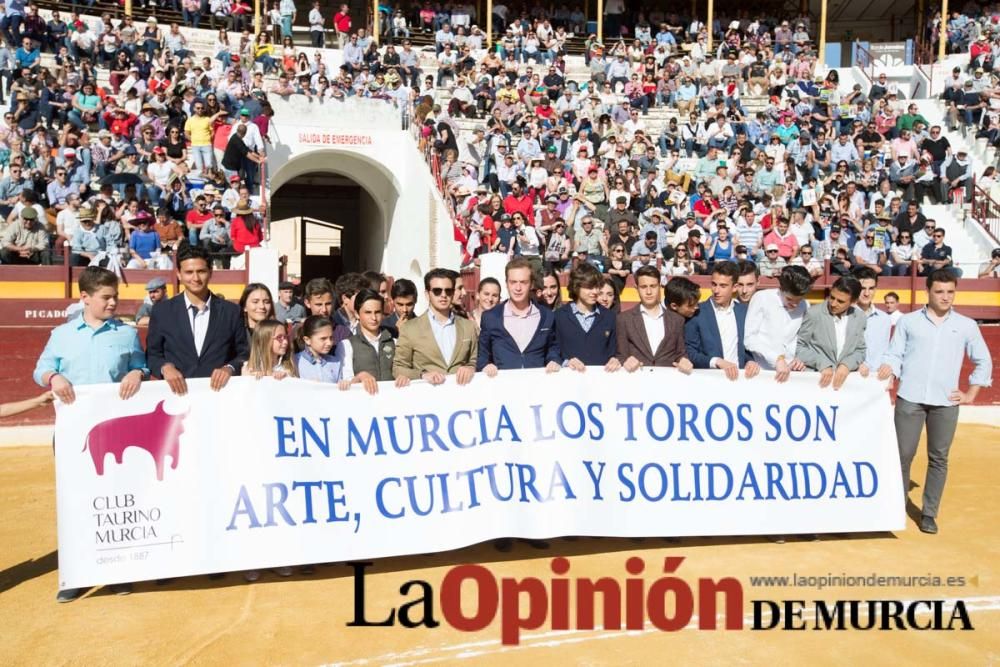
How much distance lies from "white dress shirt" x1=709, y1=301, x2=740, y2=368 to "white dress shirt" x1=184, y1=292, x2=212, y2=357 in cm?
309

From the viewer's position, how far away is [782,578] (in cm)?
462

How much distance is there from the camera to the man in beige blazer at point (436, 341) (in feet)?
16.7


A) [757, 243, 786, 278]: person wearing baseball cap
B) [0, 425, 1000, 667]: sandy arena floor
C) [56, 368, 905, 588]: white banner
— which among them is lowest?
[0, 425, 1000, 667]: sandy arena floor

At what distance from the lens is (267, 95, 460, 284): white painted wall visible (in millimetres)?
17125

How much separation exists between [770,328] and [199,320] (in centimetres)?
354

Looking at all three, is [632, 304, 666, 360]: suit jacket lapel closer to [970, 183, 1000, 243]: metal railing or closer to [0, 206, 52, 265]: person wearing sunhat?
[0, 206, 52, 265]: person wearing sunhat

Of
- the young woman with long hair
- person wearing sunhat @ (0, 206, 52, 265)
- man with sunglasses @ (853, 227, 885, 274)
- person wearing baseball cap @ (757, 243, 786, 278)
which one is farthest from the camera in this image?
man with sunglasses @ (853, 227, 885, 274)

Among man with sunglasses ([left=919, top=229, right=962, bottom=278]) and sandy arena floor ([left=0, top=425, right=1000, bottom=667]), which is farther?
man with sunglasses ([left=919, top=229, right=962, bottom=278])

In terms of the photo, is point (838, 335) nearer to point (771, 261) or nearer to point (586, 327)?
point (586, 327)

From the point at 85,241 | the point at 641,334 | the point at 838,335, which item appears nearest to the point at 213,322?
the point at 641,334

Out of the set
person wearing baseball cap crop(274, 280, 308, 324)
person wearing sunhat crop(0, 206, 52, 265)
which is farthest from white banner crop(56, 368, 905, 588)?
person wearing sunhat crop(0, 206, 52, 265)

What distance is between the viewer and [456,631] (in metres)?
4.00

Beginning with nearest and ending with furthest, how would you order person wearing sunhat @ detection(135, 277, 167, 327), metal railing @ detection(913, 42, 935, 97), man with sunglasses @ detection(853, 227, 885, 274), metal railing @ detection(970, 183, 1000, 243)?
1. person wearing sunhat @ detection(135, 277, 167, 327)
2. man with sunglasses @ detection(853, 227, 885, 274)
3. metal railing @ detection(970, 183, 1000, 243)
4. metal railing @ detection(913, 42, 935, 97)

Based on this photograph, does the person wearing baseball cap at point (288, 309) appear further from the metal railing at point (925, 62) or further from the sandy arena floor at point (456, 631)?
the metal railing at point (925, 62)
